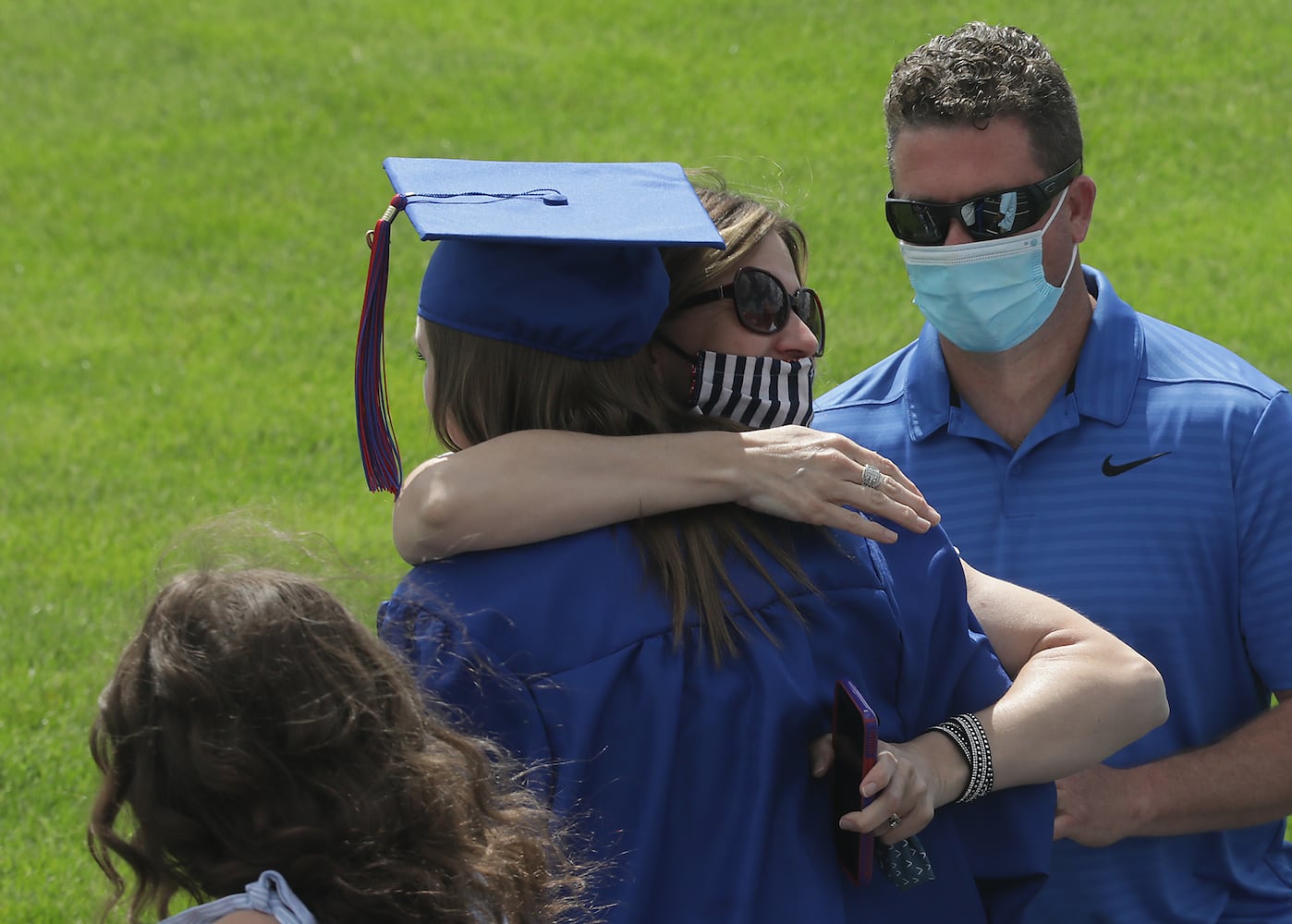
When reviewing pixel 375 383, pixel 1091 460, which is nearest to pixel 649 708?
pixel 375 383

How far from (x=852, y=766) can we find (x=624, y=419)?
2.10ft

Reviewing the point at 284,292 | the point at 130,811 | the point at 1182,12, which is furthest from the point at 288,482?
the point at 1182,12

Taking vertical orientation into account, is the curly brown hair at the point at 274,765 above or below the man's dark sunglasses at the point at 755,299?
below

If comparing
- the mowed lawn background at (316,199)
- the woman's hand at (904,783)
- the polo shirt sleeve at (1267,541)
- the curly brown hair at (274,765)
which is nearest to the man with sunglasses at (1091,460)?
the polo shirt sleeve at (1267,541)

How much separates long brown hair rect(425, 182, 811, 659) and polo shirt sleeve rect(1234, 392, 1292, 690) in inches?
49.2

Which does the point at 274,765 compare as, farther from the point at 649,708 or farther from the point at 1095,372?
the point at 1095,372

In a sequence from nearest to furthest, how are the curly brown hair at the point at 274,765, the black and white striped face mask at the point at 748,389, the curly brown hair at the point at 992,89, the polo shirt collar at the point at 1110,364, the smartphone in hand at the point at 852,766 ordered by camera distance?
the curly brown hair at the point at 274,765 → the smartphone in hand at the point at 852,766 → the black and white striped face mask at the point at 748,389 → the polo shirt collar at the point at 1110,364 → the curly brown hair at the point at 992,89

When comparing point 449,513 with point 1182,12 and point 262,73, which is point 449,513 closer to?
point 262,73

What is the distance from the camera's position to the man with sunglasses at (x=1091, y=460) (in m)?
3.13

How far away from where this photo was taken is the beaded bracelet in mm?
2340

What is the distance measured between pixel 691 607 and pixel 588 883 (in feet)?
1.32

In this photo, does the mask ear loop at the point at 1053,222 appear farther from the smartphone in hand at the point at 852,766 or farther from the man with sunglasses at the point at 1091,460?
the smartphone in hand at the point at 852,766

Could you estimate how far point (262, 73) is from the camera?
542 inches

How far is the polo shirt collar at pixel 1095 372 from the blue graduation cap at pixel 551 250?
114cm
